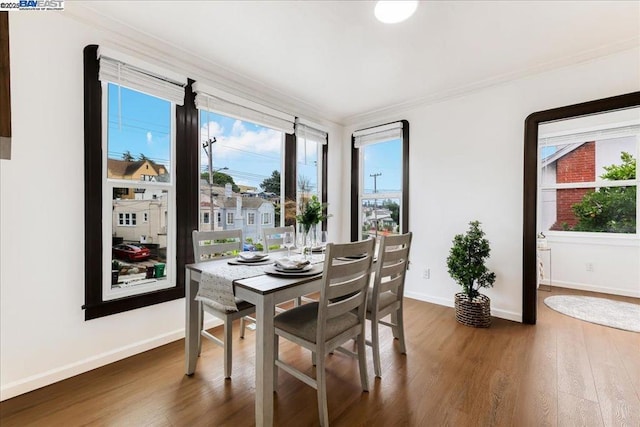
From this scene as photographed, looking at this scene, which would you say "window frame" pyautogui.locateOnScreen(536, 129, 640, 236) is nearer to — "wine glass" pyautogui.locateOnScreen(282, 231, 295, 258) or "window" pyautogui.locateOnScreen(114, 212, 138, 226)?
"wine glass" pyautogui.locateOnScreen(282, 231, 295, 258)

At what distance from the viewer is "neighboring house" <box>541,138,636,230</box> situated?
4.23 metres

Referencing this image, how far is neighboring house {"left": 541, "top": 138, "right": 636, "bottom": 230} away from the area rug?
50.9 inches

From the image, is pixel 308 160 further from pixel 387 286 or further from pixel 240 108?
pixel 387 286

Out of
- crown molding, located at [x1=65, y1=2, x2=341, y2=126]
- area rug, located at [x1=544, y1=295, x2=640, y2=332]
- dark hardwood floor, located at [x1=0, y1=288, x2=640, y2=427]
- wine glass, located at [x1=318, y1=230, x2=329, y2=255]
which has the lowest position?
dark hardwood floor, located at [x1=0, y1=288, x2=640, y2=427]

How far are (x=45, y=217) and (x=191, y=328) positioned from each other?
1.23 metres

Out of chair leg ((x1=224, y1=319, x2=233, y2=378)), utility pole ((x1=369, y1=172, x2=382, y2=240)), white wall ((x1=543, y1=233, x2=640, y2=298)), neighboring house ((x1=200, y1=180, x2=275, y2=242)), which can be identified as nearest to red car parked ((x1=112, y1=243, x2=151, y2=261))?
neighboring house ((x1=200, y1=180, x2=275, y2=242))

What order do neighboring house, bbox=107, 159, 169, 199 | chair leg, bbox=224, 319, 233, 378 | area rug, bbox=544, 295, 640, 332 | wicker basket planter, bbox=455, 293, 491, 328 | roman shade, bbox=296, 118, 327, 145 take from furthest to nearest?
1. roman shade, bbox=296, 118, 327, 145
2. area rug, bbox=544, 295, 640, 332
3. wicker basket planter, bbox=455, 293, 491, 328
4. neighboring house, bbox=107, 159, 169, 199
5. chair leg, bbox=224, 319, 233, 378

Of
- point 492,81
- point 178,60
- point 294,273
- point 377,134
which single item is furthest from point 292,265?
point 492,81

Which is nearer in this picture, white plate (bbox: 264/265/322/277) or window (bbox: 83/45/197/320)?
white plate (bbox: 264/265/322/277)

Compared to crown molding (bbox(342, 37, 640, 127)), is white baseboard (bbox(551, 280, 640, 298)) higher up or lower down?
lower down

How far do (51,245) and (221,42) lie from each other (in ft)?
6.54

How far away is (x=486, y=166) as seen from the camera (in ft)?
10.5

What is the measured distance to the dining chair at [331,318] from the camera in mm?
1552

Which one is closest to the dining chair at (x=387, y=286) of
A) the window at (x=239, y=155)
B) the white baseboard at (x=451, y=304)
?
the white baseboard at (x=451, y=304)
